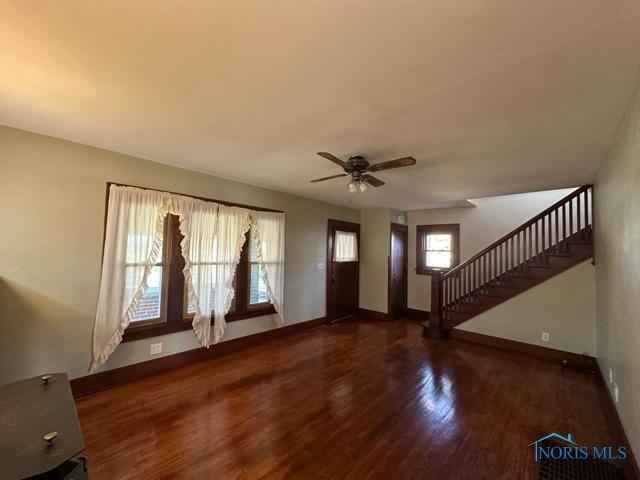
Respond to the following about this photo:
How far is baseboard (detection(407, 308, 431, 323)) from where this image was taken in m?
6.31

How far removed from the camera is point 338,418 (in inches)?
98.3

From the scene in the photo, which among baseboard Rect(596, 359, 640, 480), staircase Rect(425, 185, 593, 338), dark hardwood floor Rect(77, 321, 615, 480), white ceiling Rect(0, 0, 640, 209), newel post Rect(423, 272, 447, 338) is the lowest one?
dark hardwood floor Rect(77, 321, 615, 480)

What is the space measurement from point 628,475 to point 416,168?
302 cm

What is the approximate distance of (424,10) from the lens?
120 cm

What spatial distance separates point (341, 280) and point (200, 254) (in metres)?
3.26

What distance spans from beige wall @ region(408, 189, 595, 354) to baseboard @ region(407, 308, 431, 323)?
1398 mm

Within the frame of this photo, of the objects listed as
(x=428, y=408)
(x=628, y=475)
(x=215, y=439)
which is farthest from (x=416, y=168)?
(x=215, y=439)

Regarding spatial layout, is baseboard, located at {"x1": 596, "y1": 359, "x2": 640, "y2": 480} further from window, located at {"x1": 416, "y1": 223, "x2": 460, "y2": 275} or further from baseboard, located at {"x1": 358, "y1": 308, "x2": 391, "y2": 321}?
baseboard, located at {"x1": 358, "y1": 308, "x2": 391, "y2": 321}

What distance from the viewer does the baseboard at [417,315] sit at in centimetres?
631

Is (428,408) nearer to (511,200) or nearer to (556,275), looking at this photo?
(556,275)

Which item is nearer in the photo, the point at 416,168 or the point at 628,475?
the point at 628,475

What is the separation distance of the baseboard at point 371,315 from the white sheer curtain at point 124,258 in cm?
457

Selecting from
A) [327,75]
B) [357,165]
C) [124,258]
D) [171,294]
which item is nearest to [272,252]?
[171,294]

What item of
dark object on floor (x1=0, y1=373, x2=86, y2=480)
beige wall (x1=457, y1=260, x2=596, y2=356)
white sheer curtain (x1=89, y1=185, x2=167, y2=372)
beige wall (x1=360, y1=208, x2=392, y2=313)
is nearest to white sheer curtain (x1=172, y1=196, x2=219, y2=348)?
white sheer curtain (x1=89, y1=185, x2=167, y2=372)
